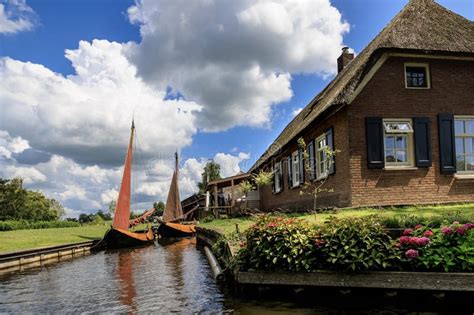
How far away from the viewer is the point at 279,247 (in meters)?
6.71

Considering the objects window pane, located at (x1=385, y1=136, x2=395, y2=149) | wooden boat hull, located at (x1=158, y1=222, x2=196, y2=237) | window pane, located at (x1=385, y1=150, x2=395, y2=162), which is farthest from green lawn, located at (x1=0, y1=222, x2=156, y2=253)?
window pane, located at (x1=385, y1=136, x2=395, y2=149)

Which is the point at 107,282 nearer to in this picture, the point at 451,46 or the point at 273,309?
the point at 273,309

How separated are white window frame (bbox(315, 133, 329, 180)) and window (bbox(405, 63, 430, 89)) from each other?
3.37 meters

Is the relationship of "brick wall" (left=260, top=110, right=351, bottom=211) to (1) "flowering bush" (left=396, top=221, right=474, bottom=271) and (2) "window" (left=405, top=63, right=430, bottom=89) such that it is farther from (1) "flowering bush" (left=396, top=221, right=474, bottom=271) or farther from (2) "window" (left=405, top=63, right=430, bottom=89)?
(1) "flowering bush" (left=396, top=221, right=474, bottom=271)

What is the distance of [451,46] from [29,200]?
61.3 metres

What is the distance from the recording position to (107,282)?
410 inches

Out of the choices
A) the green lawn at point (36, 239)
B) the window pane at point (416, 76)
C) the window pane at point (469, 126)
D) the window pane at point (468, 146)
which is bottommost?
the green lawn at point (36, 239)

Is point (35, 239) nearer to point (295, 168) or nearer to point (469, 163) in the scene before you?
point (295, 168)

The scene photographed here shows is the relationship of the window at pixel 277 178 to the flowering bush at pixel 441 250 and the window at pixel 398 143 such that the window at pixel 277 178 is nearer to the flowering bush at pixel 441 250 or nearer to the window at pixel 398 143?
the window at pixel 398 143

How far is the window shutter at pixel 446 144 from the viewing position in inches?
531

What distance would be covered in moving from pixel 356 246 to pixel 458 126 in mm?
9798

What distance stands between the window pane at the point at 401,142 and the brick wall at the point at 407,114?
720 millimetres

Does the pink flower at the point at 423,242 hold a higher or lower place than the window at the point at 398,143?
lower

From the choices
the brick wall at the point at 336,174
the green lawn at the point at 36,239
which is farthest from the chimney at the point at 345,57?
the green lawn at the point at 36,239
